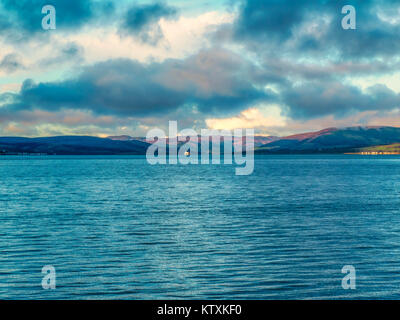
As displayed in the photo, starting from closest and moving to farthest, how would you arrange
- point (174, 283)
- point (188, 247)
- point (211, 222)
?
point (174, 283), point (188, 247), point (211, 222)

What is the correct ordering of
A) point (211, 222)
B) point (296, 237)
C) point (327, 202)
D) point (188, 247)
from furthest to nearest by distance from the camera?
point (327, 202) → point (211, 222) → point (296, 237) → point (188, 247)

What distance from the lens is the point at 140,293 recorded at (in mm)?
17828

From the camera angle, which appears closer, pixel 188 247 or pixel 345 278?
pixel 345 278

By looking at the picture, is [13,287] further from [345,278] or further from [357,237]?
[357,237]

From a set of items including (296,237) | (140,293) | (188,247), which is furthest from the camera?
(296,237)

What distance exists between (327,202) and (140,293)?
37.3 meters

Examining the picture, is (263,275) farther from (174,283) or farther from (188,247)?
(188,247)
